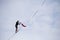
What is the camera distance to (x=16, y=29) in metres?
24.1

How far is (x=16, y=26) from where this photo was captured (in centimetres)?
2425

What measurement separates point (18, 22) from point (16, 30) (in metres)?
1.62

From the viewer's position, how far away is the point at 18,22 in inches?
946

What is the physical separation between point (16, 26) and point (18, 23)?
84cm

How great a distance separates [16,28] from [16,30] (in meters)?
0.39

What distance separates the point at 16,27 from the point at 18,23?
96 centimetres

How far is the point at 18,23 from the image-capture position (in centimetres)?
2384

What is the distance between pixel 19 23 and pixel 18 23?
23 centimetres

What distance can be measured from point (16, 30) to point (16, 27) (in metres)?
0.59

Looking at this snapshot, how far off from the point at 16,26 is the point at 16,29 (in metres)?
0.60

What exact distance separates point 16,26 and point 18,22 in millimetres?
920

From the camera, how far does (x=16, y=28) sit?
79.2ft
